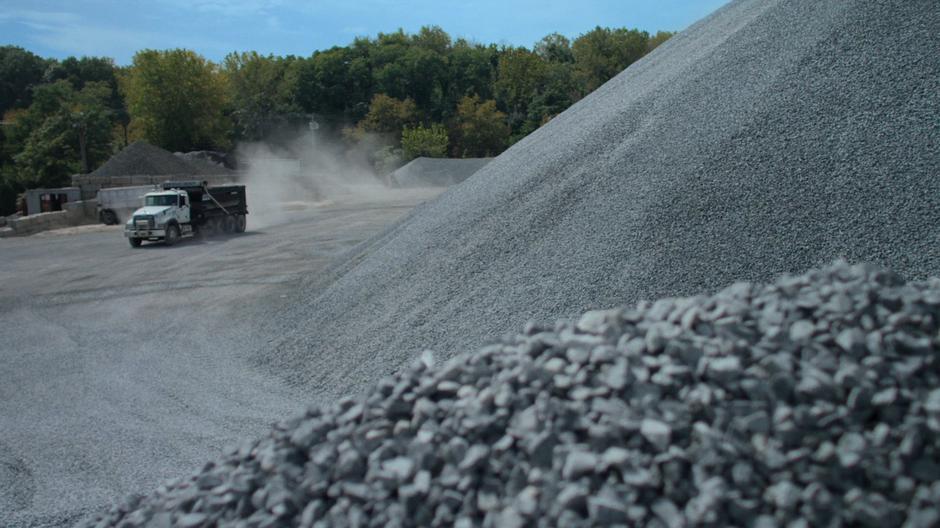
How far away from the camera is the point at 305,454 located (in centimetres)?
383

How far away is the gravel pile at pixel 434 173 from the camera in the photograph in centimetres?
4753

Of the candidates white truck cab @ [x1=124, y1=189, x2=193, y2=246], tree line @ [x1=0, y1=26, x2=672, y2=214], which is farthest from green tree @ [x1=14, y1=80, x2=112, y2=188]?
white truck cab @ [x1=124, y1=189, x2=193, y2=246]

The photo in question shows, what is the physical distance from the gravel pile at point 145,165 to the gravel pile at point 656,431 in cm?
3999

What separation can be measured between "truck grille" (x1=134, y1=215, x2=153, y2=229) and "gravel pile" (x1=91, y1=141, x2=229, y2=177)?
63.4 feet

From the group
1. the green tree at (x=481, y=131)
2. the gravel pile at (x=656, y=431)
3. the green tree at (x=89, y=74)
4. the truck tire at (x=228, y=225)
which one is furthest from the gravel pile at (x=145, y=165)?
the green tree at (x=89, y=74)

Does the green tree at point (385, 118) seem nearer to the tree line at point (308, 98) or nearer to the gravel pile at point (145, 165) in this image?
the tree line at point (308, 98)

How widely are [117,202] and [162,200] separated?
923 cm

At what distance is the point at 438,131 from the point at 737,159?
58190 mm

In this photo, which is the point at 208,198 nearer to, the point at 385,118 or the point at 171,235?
the point at 171,235

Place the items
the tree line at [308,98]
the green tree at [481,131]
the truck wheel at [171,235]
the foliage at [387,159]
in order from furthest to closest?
the green tree at [481,131] → the foliage at [387,159] → the tree line at [308,98] → the truck wheel at [171,235]

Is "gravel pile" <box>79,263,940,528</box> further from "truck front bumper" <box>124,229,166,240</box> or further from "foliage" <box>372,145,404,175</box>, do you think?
"foliage" <box>372,145,404,175</box>

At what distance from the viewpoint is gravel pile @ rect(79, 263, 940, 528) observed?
279 centimetres

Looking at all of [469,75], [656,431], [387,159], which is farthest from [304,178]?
[656,431]

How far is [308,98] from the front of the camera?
76.6m
